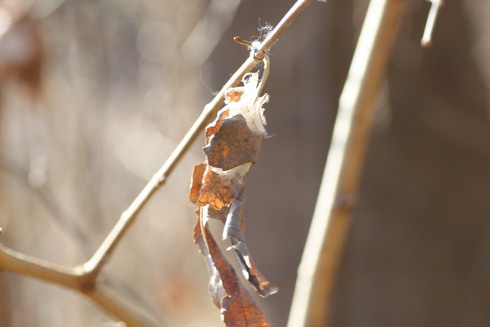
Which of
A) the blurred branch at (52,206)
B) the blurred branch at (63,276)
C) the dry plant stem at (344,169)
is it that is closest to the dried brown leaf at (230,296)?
the blurred branch at (63,276)

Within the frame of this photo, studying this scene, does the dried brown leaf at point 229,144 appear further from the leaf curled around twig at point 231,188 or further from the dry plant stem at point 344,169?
the dry plant stem at point 344,169

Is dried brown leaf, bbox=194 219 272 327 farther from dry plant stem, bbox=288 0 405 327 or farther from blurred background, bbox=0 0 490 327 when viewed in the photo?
blurred background, bbox=0 0 490 327

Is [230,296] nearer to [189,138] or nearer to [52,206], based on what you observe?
[189,138]

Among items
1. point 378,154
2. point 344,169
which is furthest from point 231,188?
point 378,154

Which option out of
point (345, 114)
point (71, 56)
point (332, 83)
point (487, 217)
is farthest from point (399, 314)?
point (71, 56)

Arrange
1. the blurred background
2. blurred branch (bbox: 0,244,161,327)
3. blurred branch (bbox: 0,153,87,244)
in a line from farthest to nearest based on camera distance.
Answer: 1. the blurred background
2. blurred branch (bbox: 0,153,87,244)
3. blurred branch (bbox: 0,244,161,327)

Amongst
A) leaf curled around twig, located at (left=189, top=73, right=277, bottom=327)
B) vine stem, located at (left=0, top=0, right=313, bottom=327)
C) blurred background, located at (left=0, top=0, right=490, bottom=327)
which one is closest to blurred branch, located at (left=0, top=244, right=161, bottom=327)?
vine stem, located at (left=0, top=0, right=313, bottom=327)

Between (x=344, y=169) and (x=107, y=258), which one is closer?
(x=107, y=258)

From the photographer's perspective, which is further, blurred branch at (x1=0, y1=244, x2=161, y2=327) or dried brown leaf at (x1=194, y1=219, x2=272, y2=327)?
blurred branch at (x1=0, y1=244, x2=161, y2=327)

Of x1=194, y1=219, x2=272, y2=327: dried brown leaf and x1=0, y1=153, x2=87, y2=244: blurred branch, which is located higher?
x1=194, y1=219, x2=272, y2=327: dried brown leaf
